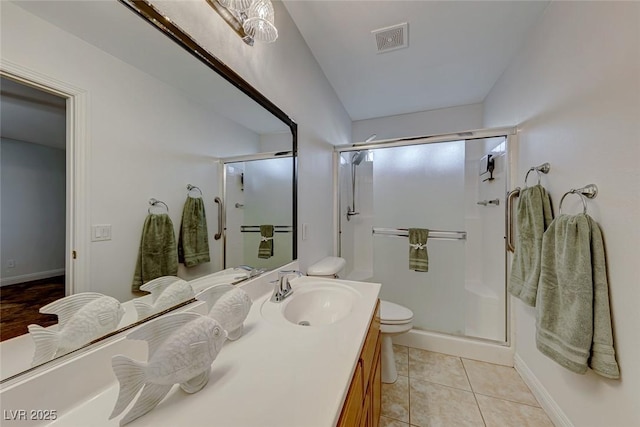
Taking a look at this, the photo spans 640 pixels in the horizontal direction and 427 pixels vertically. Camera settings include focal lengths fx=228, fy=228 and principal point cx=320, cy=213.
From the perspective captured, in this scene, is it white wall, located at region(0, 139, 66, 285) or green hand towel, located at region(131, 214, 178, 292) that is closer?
white wall, located at region(0, 139, 66, 285)

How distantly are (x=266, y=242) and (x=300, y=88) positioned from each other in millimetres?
1147

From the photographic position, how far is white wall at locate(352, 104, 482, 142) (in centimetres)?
269

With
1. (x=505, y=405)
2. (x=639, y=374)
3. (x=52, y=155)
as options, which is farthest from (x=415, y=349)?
(x=52, y=155)

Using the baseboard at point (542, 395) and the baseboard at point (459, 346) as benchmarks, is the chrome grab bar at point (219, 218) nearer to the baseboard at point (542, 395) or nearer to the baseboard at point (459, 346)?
the baseboard at point (459, 346)

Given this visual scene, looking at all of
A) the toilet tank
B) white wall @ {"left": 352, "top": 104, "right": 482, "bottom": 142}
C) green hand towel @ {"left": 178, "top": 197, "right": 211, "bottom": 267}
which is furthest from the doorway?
white wall @ {"left": 352, "top": 104, "right": 482, "bottom": 142}

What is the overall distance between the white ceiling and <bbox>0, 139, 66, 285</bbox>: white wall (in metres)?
1.55

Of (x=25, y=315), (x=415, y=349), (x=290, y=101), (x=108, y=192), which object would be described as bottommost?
(x=415, y=349)

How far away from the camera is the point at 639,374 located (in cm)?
83

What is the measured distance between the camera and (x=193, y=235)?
0.86 meters

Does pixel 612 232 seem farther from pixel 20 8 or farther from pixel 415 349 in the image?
pixel 20 8

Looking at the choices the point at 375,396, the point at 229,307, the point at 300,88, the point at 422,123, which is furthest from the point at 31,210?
the point at 422,123

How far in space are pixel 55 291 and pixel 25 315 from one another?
0.06m

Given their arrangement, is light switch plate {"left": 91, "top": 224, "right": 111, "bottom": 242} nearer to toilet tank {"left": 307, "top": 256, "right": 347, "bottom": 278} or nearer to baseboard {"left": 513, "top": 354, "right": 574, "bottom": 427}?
toilet tank {"left": 307, "top": 256, "right": 347, "bottom": 278}

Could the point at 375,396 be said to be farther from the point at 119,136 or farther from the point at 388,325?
the point at 119,136
